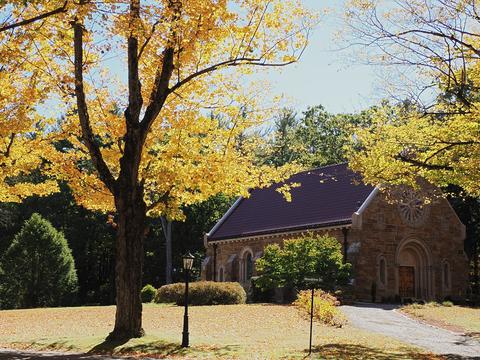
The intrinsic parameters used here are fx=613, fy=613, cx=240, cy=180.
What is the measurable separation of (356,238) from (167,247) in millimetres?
23437

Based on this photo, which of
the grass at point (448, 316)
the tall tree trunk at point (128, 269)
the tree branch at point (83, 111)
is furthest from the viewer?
the grass at point (448, 316)

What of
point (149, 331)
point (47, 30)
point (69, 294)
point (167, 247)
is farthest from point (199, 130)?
point (167, 247)

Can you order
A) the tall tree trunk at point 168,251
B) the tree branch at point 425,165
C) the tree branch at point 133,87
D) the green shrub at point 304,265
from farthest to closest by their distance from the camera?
1. the tall tree trunk at point 168,251
2. the green shrub at point 304,265
3. the tree branch at point 425,165
4. the tree branch at point 133,87

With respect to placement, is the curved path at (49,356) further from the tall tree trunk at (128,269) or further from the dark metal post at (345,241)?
the dark metal post at (345,241)

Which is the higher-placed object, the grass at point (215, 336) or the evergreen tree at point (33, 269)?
the evergreen tree at point (33, 269)

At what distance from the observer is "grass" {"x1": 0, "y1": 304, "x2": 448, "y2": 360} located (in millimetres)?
14547

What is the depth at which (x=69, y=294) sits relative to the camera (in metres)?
42.6

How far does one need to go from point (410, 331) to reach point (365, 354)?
565 cm

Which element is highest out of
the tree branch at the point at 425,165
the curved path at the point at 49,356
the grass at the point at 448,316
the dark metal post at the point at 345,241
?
the tree branch at the point at 425,165

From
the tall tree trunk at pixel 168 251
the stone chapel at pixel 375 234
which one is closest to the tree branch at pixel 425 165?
the stone chapel at pixel 375 234

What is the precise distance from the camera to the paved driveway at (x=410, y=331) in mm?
15721

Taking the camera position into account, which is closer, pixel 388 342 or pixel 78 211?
pixel 388 342

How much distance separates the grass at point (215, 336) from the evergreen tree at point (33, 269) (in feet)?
47.1

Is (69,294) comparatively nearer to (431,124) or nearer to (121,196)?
(121,196)
